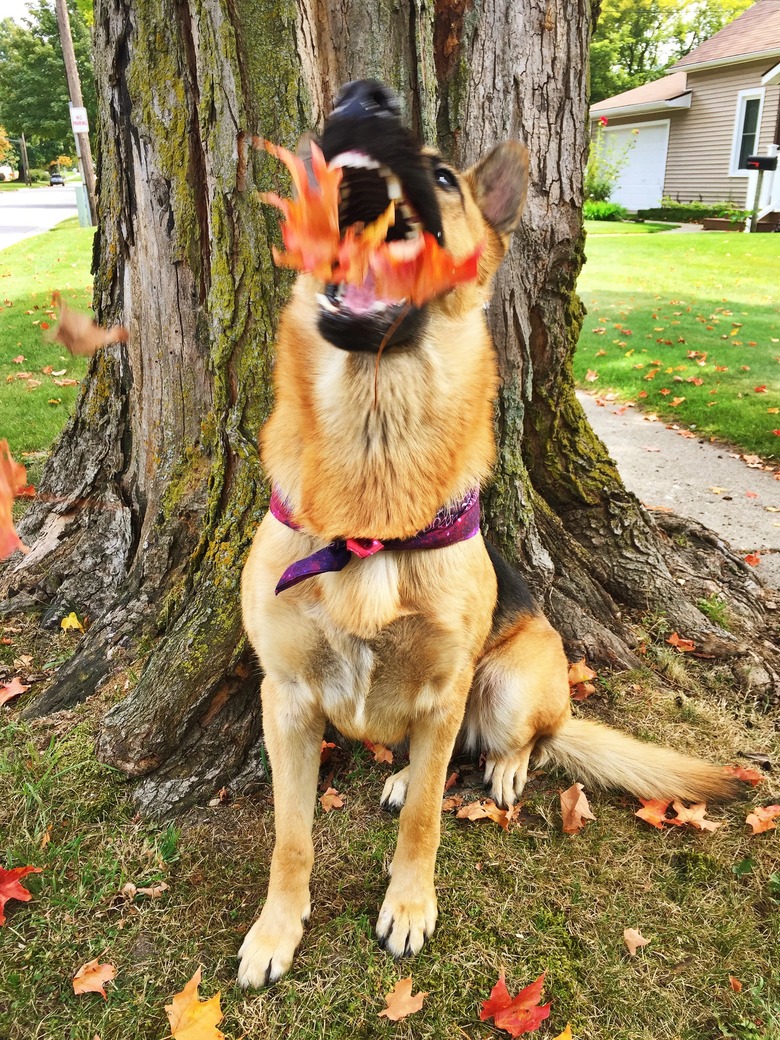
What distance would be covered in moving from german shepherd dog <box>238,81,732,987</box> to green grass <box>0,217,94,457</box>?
88 centimetres

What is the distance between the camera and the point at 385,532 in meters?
2.11

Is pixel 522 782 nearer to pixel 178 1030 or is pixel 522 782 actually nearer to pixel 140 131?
pixel 178 1030

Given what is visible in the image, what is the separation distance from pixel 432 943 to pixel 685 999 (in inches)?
31.4

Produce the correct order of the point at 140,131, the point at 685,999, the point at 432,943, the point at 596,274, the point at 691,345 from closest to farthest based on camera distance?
the point at 685,999 < the point at 432,943 < the point at 140,131 < the point at 691,345 < the point at 596,274

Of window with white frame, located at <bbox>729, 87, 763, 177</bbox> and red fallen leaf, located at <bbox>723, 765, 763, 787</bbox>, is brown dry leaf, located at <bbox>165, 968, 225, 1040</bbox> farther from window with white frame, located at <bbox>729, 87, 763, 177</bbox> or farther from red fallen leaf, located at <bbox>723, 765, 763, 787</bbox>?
window with white frame, located at <bbox>729, 87, 763, 177</bbox>

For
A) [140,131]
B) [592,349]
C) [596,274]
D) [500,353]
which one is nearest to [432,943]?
[500,353]

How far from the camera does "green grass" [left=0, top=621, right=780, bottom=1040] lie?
2141 mm

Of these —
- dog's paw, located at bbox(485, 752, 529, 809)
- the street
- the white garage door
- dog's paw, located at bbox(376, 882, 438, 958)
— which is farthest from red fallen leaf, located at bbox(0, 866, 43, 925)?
the white garage door

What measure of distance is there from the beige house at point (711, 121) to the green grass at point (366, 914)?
26.9 meters

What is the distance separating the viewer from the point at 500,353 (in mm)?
3307

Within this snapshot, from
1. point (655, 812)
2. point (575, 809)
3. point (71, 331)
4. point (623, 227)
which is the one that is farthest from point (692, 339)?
point (623, 227)

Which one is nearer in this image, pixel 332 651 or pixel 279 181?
pixel 332 651

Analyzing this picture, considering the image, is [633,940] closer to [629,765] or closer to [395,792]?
[629,765]

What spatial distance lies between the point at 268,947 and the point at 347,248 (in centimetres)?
210
